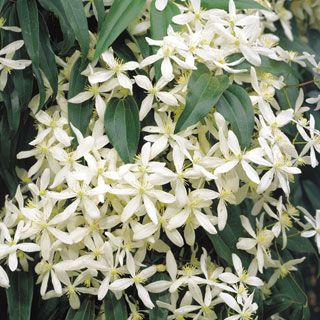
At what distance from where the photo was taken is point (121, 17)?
1.01 meters

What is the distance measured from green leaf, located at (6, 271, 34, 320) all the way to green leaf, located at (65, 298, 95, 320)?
6 cm

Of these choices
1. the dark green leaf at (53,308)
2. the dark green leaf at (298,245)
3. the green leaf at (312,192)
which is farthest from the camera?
the green leaf at (312,192)

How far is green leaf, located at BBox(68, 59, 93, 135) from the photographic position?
1.03 meters

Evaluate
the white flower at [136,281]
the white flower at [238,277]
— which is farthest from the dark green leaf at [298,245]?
the white flower at [136,281]

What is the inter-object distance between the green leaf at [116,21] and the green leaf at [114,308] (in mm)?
346

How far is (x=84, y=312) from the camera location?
102 centimetres

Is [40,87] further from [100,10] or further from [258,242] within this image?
[258,242]

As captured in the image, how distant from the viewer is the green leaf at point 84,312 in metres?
1.02

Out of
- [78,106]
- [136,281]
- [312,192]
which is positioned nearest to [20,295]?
[136,281]

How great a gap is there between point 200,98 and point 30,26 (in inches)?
10.7

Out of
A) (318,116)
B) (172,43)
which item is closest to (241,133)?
(172,43)

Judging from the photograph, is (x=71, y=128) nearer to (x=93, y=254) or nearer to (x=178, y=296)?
(x=93, y=254)

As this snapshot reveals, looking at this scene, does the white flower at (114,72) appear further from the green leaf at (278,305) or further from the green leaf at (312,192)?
the green leaf at (312,192)

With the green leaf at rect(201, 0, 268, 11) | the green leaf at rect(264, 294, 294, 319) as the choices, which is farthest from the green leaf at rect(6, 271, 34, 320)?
the green leaf at rect(201, 0, 268, 11)
